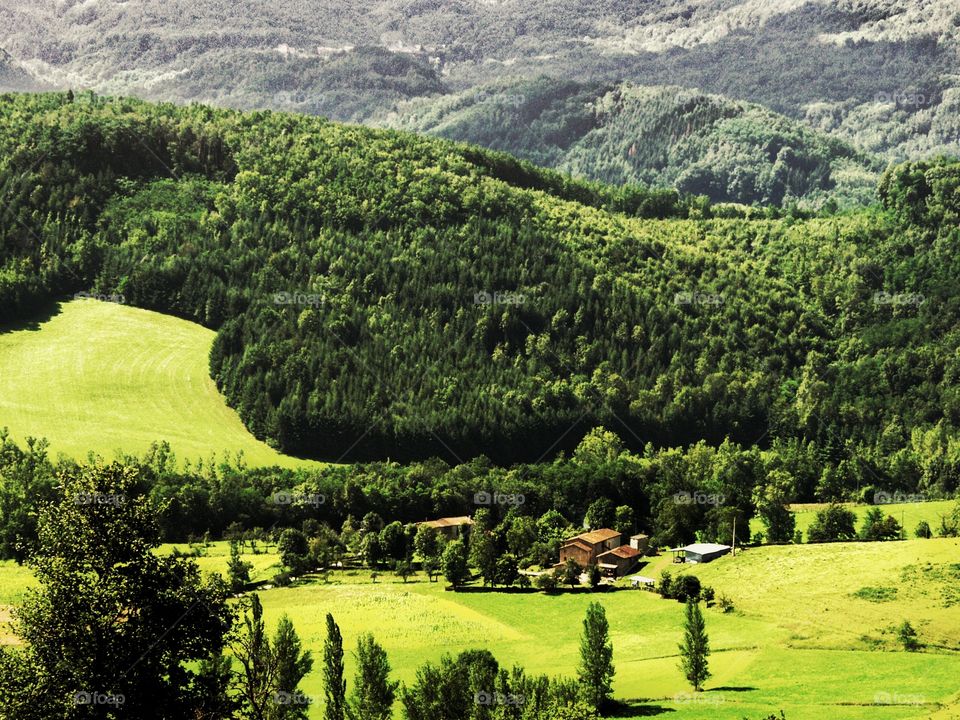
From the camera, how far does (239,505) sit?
516ft

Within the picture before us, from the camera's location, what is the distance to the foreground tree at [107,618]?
146ft

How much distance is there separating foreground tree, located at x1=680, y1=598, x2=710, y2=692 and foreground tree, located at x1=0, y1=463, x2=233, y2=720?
1993 inches

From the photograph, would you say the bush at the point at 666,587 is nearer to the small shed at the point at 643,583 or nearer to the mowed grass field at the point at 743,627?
the mowed grass field at the point at 743,627

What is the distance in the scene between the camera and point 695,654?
9112cm

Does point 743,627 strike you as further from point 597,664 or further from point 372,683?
point 372,683

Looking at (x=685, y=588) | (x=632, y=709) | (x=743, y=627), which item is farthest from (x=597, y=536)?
(x=632, y=709)

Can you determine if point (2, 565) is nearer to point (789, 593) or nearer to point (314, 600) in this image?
point (314, 600)

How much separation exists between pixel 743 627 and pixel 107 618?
241 feet

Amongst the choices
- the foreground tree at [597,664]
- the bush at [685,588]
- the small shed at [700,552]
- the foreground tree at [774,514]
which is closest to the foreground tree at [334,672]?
the foreground tree at [597,664]

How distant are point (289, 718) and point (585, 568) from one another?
251ft

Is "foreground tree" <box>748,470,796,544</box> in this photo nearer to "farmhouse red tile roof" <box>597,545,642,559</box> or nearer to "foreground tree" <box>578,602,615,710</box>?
"farmhouse red tile roof" <box>597,545,642,559</box>

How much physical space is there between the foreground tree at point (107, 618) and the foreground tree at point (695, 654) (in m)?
50.6

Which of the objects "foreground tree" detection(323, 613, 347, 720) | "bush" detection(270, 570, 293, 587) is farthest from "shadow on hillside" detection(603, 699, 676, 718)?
"bush" detection(270, 570, 293, 587)

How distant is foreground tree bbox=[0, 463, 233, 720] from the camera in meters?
44.6
